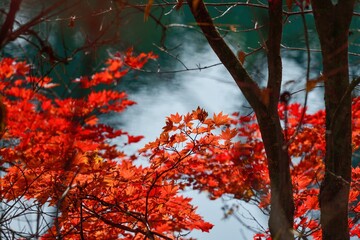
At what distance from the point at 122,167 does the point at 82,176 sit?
0.92 ft

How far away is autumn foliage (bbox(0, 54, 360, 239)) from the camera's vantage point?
2.69 m

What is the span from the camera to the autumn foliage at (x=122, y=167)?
269 centimetres

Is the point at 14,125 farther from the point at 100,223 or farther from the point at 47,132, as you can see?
the point at 100,223

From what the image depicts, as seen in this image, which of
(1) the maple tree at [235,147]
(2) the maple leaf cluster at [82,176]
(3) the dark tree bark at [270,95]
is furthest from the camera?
(2) the maple leaf cluster at [82,176]

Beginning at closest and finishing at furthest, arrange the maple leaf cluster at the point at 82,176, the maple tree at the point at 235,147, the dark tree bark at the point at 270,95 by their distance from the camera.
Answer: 1. the maple tree at the point at 235,147
2. the dark tree bark at the point at 270,95
3. the maple leaf cluster at the point at 82,176

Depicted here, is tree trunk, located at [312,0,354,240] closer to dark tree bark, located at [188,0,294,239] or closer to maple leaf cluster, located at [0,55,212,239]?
dark tree bark, located at [188,0,294,239]

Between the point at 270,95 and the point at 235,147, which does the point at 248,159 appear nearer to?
the point at 235,147

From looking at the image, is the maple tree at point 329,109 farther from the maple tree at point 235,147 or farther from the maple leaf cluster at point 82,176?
the maple leaf cluster at point 82,176

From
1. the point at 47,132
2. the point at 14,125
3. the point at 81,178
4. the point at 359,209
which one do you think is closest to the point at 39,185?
the point at 81,178

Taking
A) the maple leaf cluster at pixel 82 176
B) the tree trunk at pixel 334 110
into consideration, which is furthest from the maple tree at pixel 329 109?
the maple leaf cluster at pixel 82 176

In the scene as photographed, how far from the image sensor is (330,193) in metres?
2.33

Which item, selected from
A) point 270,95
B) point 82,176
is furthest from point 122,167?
point 270,95

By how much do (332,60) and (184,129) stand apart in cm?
103

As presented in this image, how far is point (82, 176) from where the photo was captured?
10.2 feet
